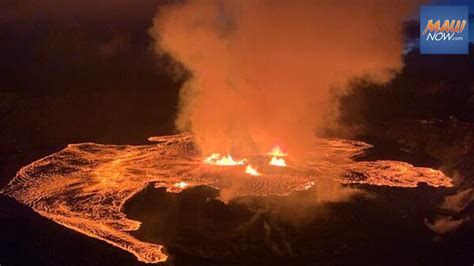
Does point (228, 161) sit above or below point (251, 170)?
above

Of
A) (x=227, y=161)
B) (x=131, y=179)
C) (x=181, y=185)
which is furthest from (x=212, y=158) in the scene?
(x=131, y=179)

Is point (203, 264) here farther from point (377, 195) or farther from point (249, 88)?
point (249, 88)

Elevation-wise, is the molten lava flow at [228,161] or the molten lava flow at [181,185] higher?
the molten lava flow at [228,161]

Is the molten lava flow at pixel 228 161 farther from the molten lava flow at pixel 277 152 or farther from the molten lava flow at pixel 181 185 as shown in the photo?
the molten lava flow at pixel 181 185

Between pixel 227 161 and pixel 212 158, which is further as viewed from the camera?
pixel 212 158

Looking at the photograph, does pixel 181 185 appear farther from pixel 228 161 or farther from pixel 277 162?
pixel 277 162

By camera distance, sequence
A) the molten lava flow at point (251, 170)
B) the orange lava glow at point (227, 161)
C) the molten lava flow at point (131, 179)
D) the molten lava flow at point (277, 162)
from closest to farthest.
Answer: the molten lava flow at point (131, 179), the molten lava flow at point (251, 170), the molten lava flow at point (277, 162), the orange lava glow at point (227, 161)

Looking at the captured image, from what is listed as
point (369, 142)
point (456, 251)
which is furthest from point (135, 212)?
point (369, 142)

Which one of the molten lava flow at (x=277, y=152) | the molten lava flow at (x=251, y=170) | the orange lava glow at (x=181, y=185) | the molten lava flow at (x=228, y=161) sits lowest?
the orange lava glow at (x=181, y=185)

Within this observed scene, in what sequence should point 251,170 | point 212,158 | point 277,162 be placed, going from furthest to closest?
point 212,158 → point 277,162 → point 251,170

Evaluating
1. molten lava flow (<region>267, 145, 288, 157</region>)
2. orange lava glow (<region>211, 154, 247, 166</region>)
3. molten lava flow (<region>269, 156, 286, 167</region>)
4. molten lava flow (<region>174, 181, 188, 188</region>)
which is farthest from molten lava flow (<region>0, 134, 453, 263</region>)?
molten lava flow (<region>267, 145, 288, 157</region>)

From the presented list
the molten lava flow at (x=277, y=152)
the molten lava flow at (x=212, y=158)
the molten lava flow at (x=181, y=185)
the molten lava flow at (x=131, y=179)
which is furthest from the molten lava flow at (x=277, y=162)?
the molten lava flow at (x=181, y=185)
